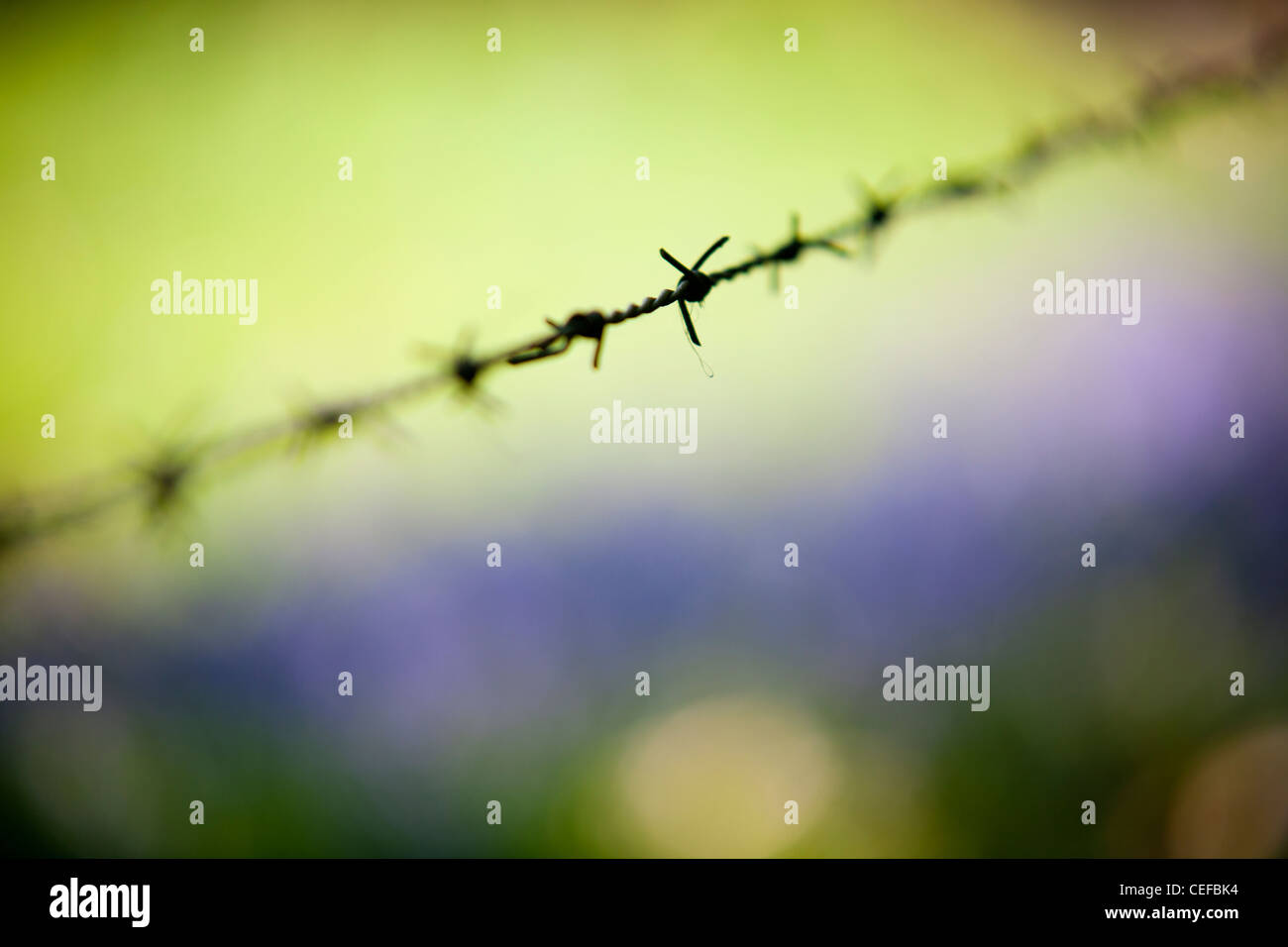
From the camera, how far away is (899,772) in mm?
3377

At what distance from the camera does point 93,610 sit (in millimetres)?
2781

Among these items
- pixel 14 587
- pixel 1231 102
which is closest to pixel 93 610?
pixel 14 587

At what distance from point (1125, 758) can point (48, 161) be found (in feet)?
14.5

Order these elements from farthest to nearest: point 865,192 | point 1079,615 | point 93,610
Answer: point 1079,615 < point 93,610 < point 865,192

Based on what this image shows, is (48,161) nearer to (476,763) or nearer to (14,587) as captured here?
Result: (14,587)

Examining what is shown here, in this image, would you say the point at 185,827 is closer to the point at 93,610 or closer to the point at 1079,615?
the point at 93,610

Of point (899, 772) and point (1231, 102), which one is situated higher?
point (1231, 102)
